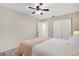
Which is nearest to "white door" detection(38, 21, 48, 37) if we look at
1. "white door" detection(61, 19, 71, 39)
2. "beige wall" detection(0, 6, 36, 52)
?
"beige wall" detection(0, 6, 36, 52)

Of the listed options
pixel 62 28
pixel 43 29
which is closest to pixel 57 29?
pixel 62 28

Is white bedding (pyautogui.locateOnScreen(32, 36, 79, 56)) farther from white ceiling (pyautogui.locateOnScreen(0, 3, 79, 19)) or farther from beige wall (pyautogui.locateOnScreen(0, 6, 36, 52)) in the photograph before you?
white ceiling (pyautogui.locateOnScreen(0, 3, 79, 19))

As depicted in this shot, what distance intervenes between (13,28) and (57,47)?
0.81m

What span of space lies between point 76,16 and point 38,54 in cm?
92

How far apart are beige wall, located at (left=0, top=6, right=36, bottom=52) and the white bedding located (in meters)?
0.26

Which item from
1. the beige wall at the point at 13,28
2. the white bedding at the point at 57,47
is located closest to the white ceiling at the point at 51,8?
the beige wall at the point at 13,28

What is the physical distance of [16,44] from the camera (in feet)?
5.82

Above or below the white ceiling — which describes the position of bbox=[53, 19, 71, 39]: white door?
below

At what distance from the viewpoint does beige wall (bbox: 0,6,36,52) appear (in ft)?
5.75

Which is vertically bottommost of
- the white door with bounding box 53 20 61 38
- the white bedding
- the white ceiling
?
the white bedding

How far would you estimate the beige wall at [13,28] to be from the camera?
1.75 meters

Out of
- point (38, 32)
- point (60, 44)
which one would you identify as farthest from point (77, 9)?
point (38, 32)

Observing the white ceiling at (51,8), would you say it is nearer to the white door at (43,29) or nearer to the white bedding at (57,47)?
the white door at (43,29)

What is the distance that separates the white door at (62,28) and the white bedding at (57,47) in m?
0.09
